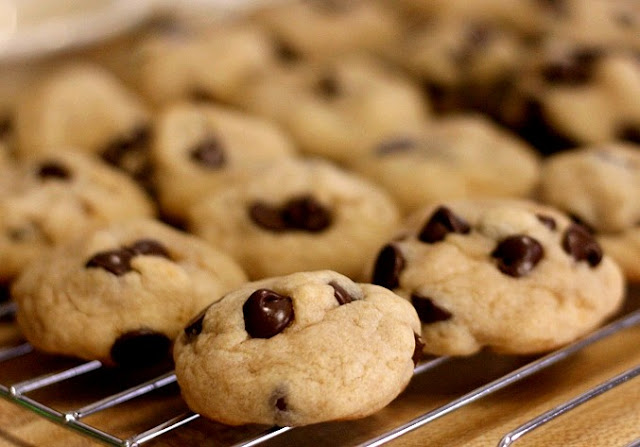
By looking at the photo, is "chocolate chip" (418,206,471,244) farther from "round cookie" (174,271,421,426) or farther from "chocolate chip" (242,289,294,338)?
"chocolate chip" (242,289,294,338)

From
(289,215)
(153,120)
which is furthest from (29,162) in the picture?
(289,215)

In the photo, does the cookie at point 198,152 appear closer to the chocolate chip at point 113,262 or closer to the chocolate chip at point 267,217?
the chocolate chip at point 267,217

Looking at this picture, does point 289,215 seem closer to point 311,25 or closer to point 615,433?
point 615,433

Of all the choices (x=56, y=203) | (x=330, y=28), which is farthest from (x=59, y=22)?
(x=56, y=203)

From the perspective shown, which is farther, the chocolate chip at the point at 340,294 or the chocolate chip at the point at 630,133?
the chocolate chip at the point at 630,133

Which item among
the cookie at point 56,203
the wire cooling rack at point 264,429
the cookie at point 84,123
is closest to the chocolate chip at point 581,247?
the wire cooling rack at point 264,429
